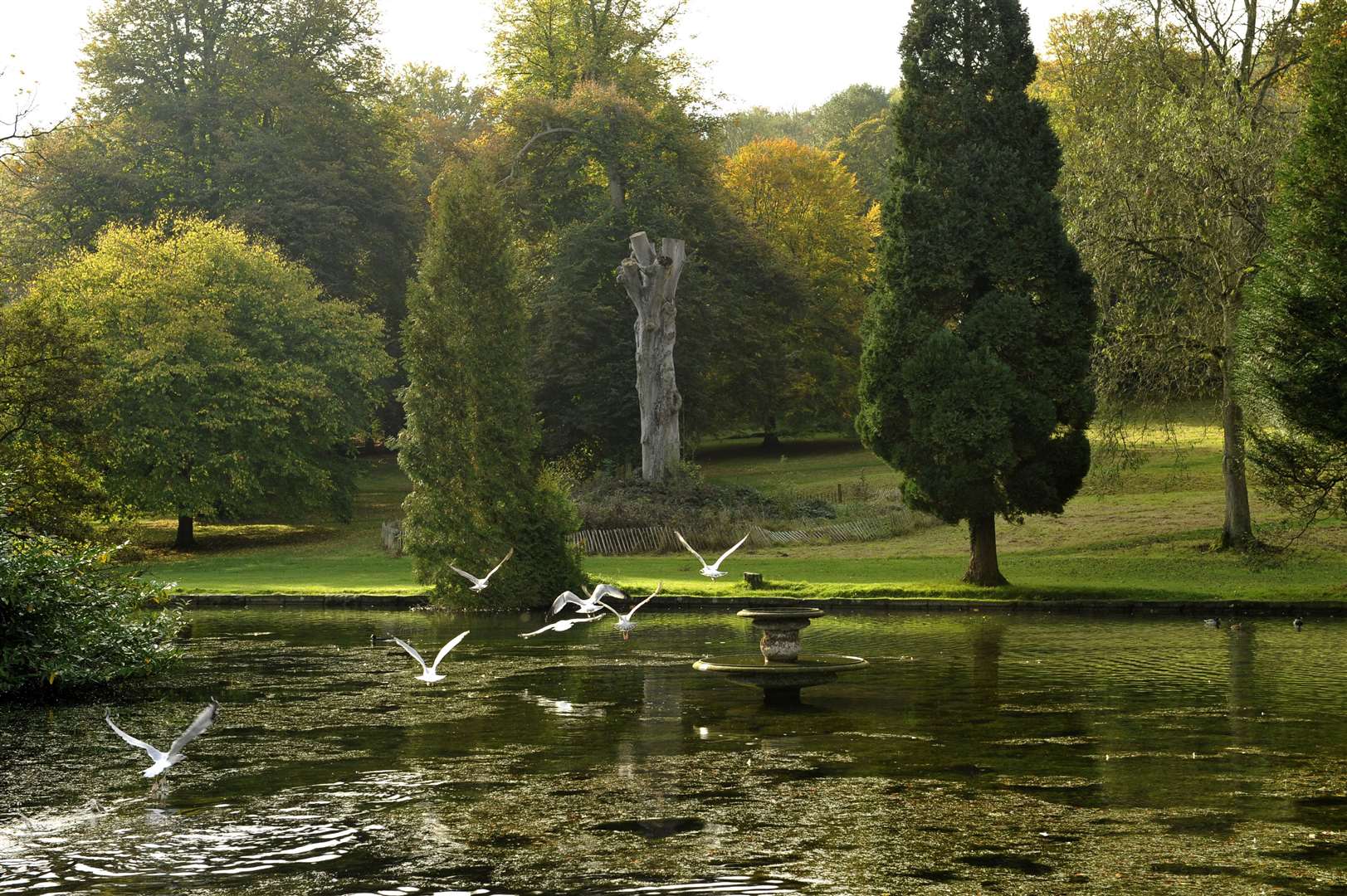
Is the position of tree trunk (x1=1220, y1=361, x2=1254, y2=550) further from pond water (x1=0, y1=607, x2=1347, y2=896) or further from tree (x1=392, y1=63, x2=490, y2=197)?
tree (x1=392, y1=63, x2=490, y2=197)

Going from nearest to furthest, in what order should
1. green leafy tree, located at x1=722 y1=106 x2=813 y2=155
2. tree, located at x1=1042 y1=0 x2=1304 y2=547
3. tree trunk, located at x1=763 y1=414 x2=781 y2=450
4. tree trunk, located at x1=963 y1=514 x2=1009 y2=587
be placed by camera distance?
1. tree trunk, located at x1=963 y1=514 x2=1009 y2=587
2. tree, located at x1=1042 y1=0 x2=1304 y2=547
3. tree trunk, located at x1=763 y1=414 x2=781 y2=450
4. green leafy tree, located at x1=722 y1=106 x2=813 y2=155

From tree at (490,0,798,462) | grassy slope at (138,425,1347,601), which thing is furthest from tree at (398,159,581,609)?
tree at (490,0,798,462)

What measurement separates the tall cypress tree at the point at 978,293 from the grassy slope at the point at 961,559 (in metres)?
2.39

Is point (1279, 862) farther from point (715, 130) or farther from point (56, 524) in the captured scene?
point (715, 130)

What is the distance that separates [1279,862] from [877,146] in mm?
68330

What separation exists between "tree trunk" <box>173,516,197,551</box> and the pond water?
2474cm

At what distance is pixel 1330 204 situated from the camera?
24016 mm

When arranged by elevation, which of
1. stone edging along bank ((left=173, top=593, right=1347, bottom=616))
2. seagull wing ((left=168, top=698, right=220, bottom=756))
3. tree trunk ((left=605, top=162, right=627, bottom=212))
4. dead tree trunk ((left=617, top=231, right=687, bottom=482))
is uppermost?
tree trunk ((left=605, top=162, right=627, bottom=212))

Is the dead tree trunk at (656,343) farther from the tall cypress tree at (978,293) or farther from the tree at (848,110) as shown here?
the tree at (848,110)

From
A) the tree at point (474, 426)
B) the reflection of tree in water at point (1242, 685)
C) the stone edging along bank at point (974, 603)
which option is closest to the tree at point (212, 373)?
the stone edging along bank at point (974, 603)

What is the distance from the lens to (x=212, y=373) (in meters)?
44.1

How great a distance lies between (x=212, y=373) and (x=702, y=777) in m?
35.4

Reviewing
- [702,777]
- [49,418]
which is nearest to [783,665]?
[702,777]

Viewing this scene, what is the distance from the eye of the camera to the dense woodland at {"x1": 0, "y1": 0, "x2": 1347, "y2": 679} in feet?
87.6
